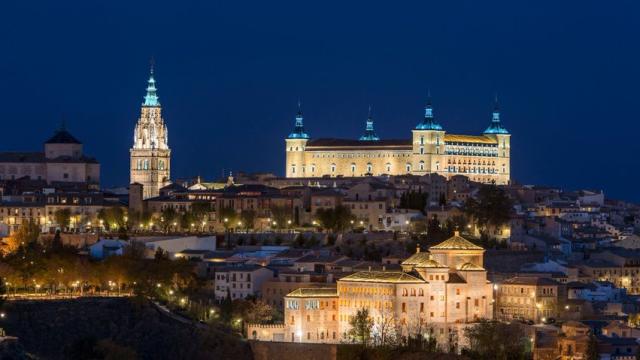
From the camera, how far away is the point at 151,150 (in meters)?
101

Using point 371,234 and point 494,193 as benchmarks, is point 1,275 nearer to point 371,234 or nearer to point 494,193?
point 371,234

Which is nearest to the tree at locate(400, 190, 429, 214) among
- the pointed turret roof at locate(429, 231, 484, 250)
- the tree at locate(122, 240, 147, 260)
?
the tree at locate(122, 240, 147, 260)

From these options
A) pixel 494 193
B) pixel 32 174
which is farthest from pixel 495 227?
pixel 32 174

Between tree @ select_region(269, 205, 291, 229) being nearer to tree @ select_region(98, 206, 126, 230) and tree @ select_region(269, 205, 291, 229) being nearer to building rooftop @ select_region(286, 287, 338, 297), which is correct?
tree @ select_region(98, 206, 126, 230)

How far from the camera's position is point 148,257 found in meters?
72.8

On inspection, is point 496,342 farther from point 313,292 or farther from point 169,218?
point 169,218

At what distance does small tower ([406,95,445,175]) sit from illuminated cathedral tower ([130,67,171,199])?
16.4 m

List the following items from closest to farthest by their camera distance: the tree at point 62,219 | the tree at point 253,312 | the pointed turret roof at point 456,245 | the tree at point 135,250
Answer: the tree at point 253,312 → the pointed turret roof at point 456,245 → the tree at point 135,250 → the tree at point 62,219

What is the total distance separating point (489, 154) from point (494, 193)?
3381cm

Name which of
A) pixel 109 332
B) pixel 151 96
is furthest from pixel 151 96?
pixel 109 332

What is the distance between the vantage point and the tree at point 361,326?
58.7 meters

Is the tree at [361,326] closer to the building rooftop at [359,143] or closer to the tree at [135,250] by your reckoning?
the tree at [135,250]

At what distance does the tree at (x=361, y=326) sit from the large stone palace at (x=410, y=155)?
5017cm

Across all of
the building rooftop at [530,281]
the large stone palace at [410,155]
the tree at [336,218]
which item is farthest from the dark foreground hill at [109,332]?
the large stone palace at [410,155]
